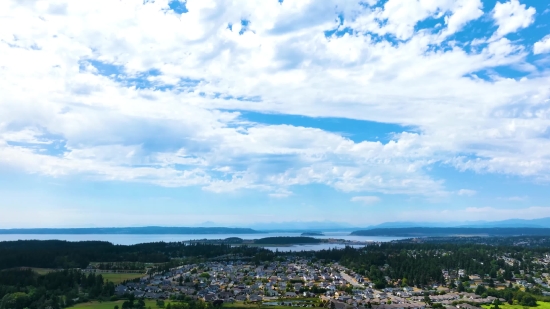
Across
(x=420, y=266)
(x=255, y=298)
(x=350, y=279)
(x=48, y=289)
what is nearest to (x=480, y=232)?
(x=420, y=266)

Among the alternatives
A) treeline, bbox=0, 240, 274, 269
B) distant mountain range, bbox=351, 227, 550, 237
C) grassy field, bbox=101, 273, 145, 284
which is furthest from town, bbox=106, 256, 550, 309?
distant mountain range, bbox=351, 227, 550, 237

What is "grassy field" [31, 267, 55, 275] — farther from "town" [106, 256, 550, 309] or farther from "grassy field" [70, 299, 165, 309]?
"grassy field" [70, 299, 165, 309]

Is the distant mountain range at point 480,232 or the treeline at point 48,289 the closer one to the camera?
the treeline at point 48,289

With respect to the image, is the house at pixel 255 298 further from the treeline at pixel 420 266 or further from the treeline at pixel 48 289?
the treeline at pixel 420 266

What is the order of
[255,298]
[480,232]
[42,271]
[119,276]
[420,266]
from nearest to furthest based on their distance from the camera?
[255,298] → [119,276] → [420,266] → [42,271] → [480,232]

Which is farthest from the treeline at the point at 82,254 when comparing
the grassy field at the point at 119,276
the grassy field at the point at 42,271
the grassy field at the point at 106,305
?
the grassy field at the point at 106,305

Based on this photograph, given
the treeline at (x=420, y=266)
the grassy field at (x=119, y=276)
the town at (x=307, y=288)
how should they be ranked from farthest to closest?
the grassy field at (x=119, y=276) < the treeline at (x=420, y=266) < the town at (x=307, y=288)

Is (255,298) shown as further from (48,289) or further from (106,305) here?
(48,289)

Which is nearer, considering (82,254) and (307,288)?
(307,288)

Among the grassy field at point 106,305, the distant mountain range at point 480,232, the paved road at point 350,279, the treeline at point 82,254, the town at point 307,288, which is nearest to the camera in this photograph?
the grassy field at point 106,305

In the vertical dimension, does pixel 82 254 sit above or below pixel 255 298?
above
